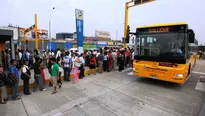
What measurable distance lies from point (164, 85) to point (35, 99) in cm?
638

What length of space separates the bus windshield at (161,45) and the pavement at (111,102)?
1.77 m

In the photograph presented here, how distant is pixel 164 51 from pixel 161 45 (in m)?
0.33

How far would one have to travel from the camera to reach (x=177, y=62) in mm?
5688

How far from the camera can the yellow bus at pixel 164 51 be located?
5.67 metres

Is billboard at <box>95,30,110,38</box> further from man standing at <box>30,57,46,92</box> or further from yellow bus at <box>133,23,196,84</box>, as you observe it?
Answer: man standing at <box>30,57,46,92</box>

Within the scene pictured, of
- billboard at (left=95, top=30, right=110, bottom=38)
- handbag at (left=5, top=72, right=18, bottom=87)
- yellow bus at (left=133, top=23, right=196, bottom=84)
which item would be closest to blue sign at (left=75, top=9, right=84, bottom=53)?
yellow bus at (left=133, top=23, right=196, bottom=84)

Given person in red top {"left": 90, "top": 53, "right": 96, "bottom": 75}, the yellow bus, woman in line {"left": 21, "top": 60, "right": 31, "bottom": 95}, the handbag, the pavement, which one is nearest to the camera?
the pavement

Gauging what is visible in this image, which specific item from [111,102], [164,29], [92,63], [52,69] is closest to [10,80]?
[52,69]

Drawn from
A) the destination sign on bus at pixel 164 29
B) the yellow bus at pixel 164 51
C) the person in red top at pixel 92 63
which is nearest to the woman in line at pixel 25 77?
the person in red top at pixel 92 63

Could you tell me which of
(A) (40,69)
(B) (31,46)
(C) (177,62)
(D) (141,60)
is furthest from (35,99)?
(B) (31,46)

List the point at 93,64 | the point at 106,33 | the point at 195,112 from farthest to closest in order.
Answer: the point at 106,33 < the point at 93,64 < the point at 195,112

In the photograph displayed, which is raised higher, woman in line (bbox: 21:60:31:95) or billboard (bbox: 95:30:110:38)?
billboard (bbox: 95:30:110:38)

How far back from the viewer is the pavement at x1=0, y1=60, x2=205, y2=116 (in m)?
4.08

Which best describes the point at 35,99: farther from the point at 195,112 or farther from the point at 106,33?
the point at 106,33
